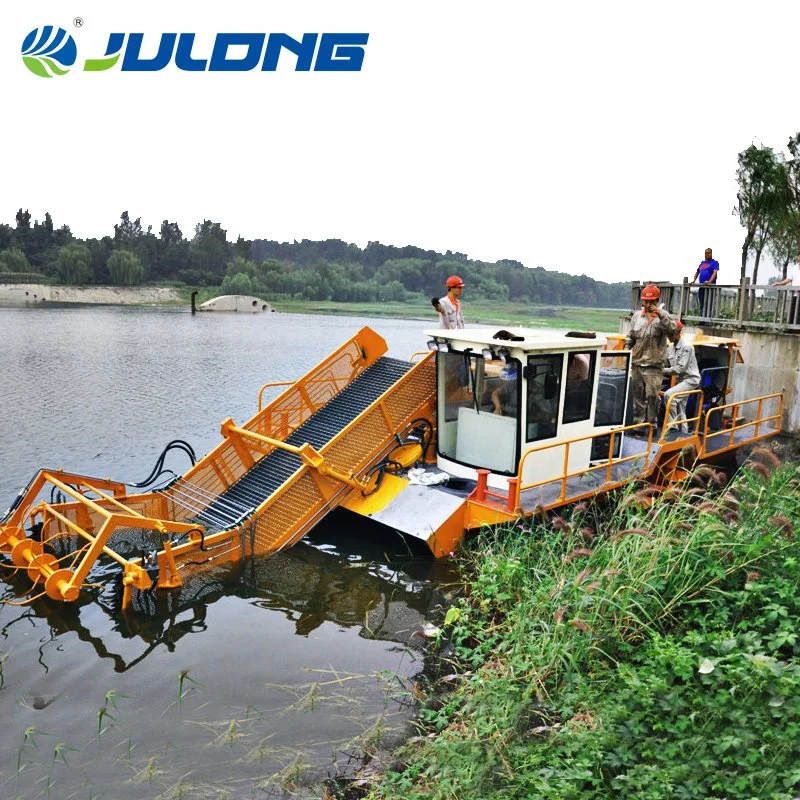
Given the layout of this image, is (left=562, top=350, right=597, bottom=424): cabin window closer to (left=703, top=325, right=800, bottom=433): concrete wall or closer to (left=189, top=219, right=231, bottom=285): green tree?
(left=703, top=325, right=800, bottom=433): concrete wall

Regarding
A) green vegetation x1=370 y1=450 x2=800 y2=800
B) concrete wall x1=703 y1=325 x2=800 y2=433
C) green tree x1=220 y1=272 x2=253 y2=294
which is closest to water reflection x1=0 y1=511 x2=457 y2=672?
green vegetation x1=370 y1=450 x2=800 y2=800

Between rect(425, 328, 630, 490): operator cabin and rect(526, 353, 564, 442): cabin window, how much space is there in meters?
0.01

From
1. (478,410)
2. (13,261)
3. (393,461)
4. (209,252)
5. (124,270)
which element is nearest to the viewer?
(478,410)

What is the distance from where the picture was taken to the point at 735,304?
16.7 metres

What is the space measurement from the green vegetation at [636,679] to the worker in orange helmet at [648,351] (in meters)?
3.84

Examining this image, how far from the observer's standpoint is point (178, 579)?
7.51 metres

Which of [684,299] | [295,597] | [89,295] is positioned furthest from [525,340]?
[89,295]

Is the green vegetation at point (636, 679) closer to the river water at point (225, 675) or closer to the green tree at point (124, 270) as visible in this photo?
the river water at point (225, 675)

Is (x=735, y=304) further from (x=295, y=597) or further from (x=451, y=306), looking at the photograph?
(x=295, y=597)

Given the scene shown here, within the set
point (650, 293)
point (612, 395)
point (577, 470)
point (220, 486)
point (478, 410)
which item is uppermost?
point (650, 293)

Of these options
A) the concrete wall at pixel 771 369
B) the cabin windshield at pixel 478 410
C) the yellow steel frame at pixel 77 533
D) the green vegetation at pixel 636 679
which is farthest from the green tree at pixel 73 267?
the green vegetation at pixel 636 679

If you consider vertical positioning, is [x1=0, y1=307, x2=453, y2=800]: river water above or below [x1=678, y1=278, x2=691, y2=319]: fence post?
below

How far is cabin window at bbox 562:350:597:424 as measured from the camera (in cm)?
895

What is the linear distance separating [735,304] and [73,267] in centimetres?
8584
